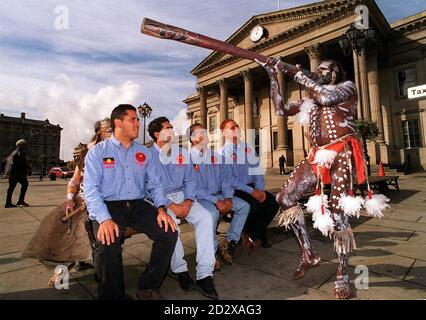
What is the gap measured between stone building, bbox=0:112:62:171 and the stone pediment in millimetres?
63592

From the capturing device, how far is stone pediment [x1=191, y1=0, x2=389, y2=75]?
2059cm

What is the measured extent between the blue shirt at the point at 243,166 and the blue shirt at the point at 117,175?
4.99 feet

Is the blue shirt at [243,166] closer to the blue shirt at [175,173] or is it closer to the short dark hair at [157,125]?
the blue shirt at [175,173]

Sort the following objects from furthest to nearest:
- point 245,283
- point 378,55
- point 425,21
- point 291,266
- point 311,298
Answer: point 378,55 < point 425,21 < point 291,266 < point 245,283 < point 311,298

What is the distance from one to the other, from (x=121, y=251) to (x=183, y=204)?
0.88m

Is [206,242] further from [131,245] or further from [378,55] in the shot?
[378,55]

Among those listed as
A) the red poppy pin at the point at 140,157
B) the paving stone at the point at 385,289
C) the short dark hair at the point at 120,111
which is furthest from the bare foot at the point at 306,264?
the short dark hair at the point at 120,111

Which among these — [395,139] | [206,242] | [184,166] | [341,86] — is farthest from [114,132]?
[395,139]

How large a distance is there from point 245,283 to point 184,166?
151 cm

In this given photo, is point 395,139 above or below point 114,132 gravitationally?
above

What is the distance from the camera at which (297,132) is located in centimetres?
2758

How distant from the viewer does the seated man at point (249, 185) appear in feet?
12.8

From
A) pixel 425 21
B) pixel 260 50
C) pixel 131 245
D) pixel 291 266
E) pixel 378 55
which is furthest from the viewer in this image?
pixel 260 50

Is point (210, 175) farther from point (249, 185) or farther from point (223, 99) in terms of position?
point (223, 99)
